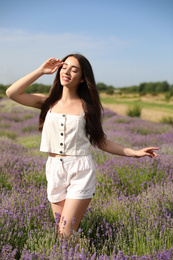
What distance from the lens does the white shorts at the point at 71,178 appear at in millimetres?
2188

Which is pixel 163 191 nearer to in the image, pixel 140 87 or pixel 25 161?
pixel 25 161

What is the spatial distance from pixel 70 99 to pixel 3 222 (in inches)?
46.1

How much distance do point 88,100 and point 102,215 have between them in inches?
44.7

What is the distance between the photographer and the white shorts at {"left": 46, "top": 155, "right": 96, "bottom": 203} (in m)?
2.19

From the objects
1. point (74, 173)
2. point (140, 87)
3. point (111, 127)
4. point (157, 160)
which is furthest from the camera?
point (140, 87)

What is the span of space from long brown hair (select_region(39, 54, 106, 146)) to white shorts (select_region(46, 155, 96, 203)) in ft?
0.75

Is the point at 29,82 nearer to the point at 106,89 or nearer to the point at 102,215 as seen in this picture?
the point at 102,215

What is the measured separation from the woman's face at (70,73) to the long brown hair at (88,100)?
40mm

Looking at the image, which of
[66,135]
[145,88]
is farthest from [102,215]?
[145,88]

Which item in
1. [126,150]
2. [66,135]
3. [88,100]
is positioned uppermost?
[88,100]

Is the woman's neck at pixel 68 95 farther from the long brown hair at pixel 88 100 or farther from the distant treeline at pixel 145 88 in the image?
the distant treeline at pixel 145 88

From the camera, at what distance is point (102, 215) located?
2797mm

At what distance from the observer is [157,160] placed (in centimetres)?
440

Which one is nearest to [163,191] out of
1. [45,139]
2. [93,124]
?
[93,124]
